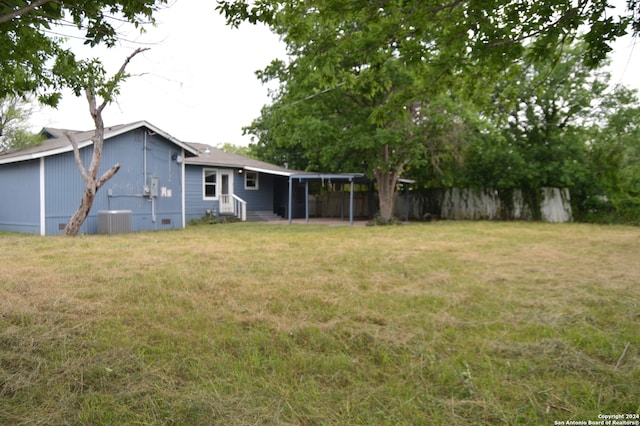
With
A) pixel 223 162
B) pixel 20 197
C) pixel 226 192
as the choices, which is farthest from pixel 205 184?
Result: pixel 20 197

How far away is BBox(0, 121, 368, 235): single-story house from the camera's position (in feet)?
41.7

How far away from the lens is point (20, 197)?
1323 cm

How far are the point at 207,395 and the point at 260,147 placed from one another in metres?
27.9

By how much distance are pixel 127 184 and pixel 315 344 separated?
12980 millimetres

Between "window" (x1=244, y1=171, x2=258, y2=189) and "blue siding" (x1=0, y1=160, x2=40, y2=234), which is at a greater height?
"window" (x1=244, y1=171, x2=258, y2=189)

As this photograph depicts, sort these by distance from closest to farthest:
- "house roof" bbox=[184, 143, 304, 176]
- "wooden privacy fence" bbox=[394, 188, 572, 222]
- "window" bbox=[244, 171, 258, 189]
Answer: "house roof" bbox=[184, 143, 304, 176]
"wooden privacy fence" bbox=[394, 188, 572, 222]
"window" bbox=[244, 171, 258, 189]

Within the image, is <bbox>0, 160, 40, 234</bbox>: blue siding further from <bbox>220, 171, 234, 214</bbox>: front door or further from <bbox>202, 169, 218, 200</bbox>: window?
<bbox>220, 171, 234, 214</bbox>: front door

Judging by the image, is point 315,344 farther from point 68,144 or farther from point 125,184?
point 68,144

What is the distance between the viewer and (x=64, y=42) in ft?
15.5

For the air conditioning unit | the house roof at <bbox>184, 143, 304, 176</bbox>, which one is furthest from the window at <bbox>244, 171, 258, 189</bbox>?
the air conditioning unit

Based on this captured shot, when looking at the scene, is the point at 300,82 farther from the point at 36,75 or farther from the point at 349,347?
the point at 349,347

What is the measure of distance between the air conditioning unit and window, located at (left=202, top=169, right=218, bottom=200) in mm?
5215

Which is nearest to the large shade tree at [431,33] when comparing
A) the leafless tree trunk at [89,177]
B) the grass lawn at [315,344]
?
the grass lawn at [315,344]

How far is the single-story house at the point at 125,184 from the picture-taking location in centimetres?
1270
